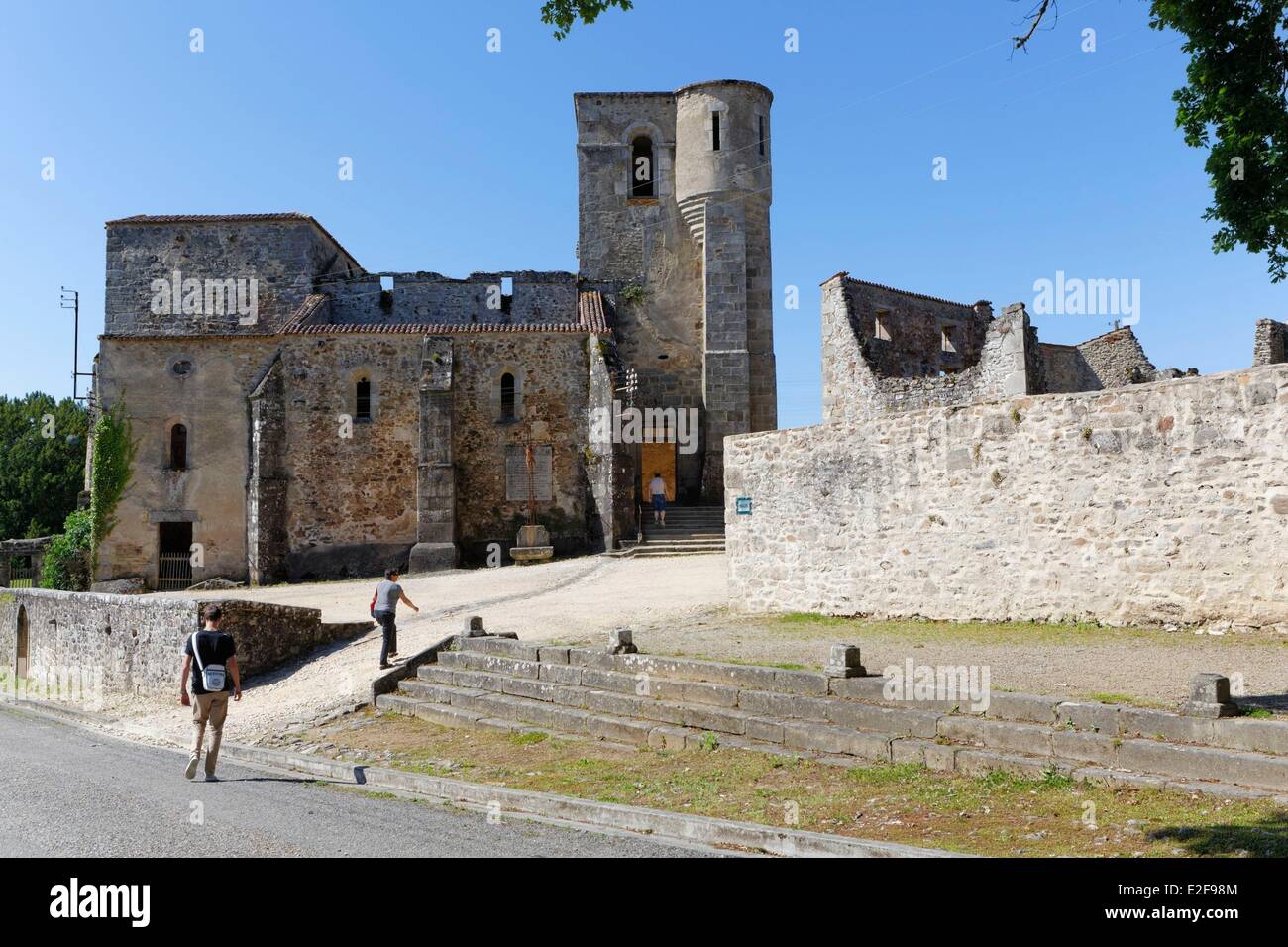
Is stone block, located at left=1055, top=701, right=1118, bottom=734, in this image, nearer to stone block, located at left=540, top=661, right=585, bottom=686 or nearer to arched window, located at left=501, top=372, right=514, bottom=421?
stone block, located at left=540, top=661, right=585, bottom=686

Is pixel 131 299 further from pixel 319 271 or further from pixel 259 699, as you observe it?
pixel 259 699

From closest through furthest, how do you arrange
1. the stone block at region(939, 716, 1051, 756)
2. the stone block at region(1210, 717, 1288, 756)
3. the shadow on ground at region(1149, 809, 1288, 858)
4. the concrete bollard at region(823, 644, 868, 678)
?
1. the shadow on ground at region(1149, 809, 1288, 858)
2. the stone block at region(1210, 717, 1288, 756)
3. the stone block at region(939, 716, 1051, 756)
4. the concrete bollard at region(823, 644, 868, 678)

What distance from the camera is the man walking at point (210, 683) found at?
362 inches

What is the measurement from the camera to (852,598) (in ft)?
40.3

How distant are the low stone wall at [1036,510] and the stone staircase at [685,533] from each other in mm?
8486

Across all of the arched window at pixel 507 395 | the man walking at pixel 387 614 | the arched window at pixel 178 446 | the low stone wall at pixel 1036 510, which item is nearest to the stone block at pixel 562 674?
the man walking at pixel 387 614

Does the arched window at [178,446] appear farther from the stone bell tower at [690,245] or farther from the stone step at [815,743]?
the stone step at [815,743]

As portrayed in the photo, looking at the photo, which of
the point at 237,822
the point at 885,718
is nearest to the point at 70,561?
the point at 237,822

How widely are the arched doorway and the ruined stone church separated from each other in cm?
616

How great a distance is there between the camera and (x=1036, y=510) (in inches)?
411

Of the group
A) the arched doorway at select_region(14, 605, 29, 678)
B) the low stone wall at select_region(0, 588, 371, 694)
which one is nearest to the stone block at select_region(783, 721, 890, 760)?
the low stone wall at select_region(0, 588, 371, 694)

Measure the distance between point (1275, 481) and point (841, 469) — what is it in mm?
4947

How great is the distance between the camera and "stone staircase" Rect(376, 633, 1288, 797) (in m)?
6.08
